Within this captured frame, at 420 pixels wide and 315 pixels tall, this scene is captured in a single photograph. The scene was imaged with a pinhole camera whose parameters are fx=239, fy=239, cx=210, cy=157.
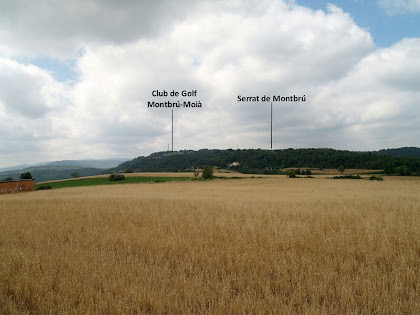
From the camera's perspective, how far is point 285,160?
102000 millimetres

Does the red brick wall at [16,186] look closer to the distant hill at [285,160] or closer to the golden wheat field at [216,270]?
the golden wheat field at [216,270]

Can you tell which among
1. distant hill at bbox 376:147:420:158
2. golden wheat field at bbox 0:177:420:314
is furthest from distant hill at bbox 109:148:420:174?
golden wheat field at bbox 0:177:420:314

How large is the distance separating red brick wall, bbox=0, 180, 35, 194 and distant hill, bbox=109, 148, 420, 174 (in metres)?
57.5

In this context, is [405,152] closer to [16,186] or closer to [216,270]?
[216,270]

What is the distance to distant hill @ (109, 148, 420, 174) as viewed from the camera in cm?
7657

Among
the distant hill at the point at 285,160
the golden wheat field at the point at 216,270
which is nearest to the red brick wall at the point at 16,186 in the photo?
the golden wheat field at the point at 216,270

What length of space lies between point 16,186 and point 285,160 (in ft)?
293

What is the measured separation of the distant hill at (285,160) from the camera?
76575 millimetres

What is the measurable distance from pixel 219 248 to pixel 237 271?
3.86 ft

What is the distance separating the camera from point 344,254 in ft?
18.5

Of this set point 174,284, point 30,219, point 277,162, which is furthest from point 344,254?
point 277,162

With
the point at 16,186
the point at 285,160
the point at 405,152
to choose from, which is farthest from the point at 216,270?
the point at 405,152

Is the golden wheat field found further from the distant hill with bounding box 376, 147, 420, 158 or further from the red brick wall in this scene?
the distant hill with bounding box 376, 147, 420, 158

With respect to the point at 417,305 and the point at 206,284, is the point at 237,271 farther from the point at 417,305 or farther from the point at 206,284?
the point at 417,305
